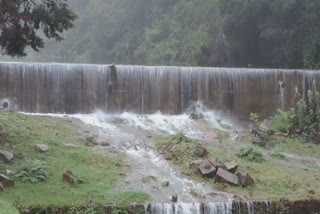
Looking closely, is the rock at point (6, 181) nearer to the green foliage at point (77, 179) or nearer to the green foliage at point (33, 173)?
the green foliage at point (33, 173)

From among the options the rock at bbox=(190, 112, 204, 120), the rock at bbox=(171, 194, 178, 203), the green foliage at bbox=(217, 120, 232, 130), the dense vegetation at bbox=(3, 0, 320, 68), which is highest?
the dense vegetation at bbox=(3, 0, 320, 68)

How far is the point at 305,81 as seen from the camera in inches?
834

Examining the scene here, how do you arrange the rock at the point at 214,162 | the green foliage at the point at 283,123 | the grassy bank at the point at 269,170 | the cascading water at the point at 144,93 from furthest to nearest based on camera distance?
the cascading water at the point at 144,93 → the green foliage at the point at 283,123 → the rock at the point at 214,162 → the grassy bank at the point at 269,170

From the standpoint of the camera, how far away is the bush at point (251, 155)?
13.8 metres

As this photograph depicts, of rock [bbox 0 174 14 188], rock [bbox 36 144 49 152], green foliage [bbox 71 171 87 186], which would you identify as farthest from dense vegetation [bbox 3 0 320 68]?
rock [bbox 0 174 14 188]

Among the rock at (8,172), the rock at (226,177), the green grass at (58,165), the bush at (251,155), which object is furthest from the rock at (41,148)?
the bush at (251,155)

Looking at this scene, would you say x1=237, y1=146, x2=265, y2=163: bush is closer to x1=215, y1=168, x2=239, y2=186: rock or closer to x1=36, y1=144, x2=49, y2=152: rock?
x1=215, y1=168, x2=239, y2=186: rock

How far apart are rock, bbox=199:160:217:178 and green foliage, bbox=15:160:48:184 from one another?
4.09 meters

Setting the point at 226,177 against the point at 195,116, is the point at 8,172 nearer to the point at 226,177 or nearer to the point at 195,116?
the point at 226,177

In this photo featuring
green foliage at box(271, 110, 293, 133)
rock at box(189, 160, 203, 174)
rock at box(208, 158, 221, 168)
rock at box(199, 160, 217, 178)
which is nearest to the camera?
rock at box(199, 160, 217, 178)

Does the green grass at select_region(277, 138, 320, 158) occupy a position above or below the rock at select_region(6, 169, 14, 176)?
below

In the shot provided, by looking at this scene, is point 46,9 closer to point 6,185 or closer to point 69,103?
point 6,185

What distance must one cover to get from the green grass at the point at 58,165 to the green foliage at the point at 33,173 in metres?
0.14

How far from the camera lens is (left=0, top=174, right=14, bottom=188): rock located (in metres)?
9.73
